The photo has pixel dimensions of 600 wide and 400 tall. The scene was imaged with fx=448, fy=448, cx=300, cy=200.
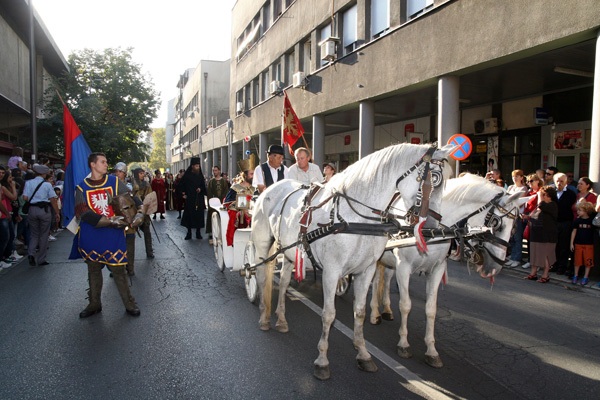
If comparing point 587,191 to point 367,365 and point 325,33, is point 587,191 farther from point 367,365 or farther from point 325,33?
point 325,33

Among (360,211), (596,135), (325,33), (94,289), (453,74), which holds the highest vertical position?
(325,33)

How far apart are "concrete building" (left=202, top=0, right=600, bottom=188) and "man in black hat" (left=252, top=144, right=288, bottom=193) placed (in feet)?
13.4

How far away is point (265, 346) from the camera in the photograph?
180 inches

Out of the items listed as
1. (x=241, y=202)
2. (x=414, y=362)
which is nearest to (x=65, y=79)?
(x=241, y=202)

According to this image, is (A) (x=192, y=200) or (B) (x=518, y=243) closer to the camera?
(B) (x=518, y=243)

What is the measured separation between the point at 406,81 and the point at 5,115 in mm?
18902

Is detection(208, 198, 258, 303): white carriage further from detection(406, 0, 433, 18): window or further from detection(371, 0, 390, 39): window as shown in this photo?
detection(371, 0, 390, 39): window

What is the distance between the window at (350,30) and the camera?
15648 mm

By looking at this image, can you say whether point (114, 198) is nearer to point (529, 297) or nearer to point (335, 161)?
point (529, 297)

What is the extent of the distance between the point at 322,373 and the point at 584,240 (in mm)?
6131

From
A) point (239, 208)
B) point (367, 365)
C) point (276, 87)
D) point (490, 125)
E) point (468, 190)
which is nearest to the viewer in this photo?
point (367, 365)

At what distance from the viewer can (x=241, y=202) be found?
6.92 m

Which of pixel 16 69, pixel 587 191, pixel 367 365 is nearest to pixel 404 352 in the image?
pixel 367 365

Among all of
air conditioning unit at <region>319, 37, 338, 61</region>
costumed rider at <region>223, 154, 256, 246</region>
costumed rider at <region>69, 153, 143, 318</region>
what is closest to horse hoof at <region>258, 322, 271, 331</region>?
costumed rider at <region>69, 153, 143, 318</region>
